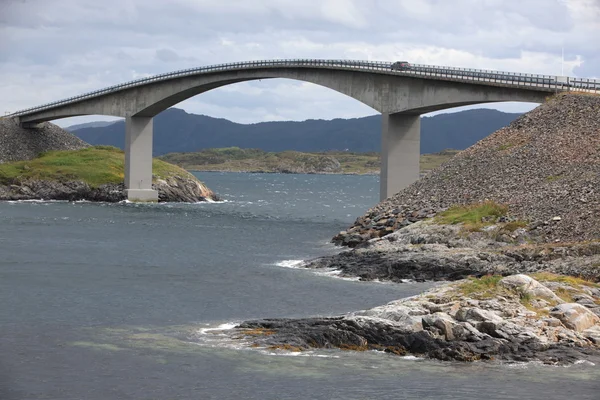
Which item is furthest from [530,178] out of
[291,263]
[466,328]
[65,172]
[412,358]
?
[65,172]

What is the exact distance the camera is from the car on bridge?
8706 centimetres

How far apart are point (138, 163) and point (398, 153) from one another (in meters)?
46.3

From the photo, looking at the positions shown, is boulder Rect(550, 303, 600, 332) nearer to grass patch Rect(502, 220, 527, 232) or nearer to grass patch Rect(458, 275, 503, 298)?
grass patch Rect(458, 275, 503, 298)

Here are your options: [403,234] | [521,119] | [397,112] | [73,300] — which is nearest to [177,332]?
[73,300]

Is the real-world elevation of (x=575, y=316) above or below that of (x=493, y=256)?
below

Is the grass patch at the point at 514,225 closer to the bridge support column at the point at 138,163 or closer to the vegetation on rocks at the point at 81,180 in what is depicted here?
the bridge support column at the point at 138,163

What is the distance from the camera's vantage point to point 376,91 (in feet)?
292

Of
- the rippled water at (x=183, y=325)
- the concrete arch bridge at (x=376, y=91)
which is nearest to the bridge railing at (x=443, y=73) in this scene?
the concrete arch bridge at (x=376, y=91)

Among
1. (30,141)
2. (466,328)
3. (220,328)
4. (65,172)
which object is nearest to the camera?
(466,328)

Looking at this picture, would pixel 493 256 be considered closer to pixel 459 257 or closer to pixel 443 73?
pixel 459 257

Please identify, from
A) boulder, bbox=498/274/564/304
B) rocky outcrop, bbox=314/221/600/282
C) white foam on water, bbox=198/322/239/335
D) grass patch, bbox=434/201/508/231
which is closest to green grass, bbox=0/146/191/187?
grass patch, bbox=434/201/508/231

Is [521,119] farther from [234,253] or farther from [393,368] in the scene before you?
[393,368]

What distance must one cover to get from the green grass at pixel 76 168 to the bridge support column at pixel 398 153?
161 feet

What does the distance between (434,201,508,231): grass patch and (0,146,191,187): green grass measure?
69871 millimetres
